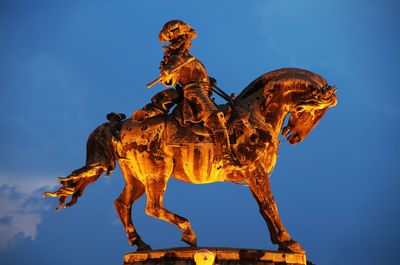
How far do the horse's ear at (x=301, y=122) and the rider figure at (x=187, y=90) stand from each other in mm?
1258

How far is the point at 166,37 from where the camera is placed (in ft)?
20.5

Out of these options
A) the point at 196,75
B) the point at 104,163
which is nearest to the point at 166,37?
the point at 196,75

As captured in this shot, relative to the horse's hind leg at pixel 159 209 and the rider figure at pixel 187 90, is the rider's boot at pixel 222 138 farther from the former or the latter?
the horse's hind leg at pixel 159 209

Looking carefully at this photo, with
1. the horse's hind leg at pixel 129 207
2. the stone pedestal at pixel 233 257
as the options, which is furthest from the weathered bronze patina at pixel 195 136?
the stone pedestal at pixel 233 257

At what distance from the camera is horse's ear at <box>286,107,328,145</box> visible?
629 centimetres

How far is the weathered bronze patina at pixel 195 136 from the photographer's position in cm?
571

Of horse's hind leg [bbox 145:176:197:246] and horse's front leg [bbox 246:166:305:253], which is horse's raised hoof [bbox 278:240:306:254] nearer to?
horse's front leg [bbox 246:166:305:253]

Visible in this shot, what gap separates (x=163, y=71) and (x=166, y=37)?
799mm

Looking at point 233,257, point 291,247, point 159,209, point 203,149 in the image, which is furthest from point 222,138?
point 291,247

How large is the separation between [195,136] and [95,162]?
58.8 inches

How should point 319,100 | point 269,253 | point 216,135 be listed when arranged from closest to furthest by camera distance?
point 269,253 < point 216,135 < point 319,100

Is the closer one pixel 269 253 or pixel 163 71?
pixel 269 253

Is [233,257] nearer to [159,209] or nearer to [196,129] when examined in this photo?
[159,209]

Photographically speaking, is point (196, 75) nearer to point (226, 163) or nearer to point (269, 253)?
point (226, 163)
